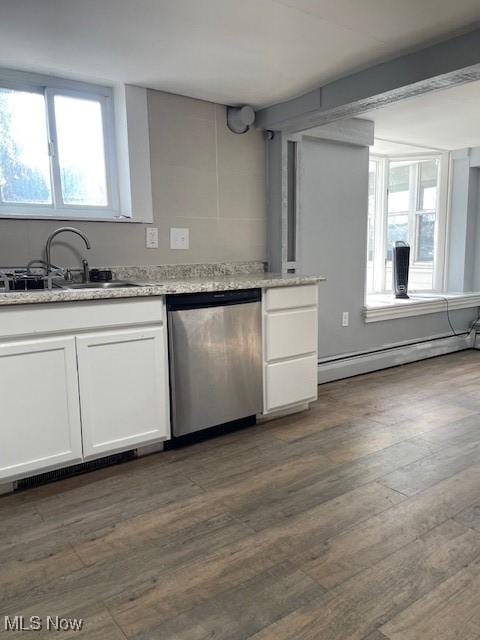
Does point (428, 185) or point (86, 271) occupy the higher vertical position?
point (428, 185)

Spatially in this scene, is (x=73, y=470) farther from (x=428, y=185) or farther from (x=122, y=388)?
(x=428, y=185)

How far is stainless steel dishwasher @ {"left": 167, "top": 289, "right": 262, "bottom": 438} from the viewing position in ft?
7.80

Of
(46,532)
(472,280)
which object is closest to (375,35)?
(46,532)

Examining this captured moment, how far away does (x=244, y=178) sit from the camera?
128 inches

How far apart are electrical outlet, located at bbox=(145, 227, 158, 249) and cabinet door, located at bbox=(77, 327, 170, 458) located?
29.4 inches

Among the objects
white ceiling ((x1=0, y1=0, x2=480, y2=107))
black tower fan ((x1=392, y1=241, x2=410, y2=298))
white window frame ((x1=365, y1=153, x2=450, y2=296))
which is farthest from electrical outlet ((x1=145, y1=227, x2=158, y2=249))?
white window frame ((x1=365, y1=153, x2=450, y2=296))

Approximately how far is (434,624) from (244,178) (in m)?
2.72

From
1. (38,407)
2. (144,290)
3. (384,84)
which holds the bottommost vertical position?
(38,407)

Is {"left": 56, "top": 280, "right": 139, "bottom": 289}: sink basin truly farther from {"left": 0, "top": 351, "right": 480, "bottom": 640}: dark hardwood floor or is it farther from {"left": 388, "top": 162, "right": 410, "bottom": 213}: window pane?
{"left": 388, "top": 162, "right": 410, "bottom": 213}: window pane

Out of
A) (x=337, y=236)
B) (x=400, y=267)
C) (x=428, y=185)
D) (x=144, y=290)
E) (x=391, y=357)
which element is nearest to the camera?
(x=144, y=290)

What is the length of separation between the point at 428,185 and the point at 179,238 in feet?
10.6

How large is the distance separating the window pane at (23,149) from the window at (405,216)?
3.22m

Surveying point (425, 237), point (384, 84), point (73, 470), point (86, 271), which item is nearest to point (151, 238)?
point (86, 271)

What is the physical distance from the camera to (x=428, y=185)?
494 centimetres
